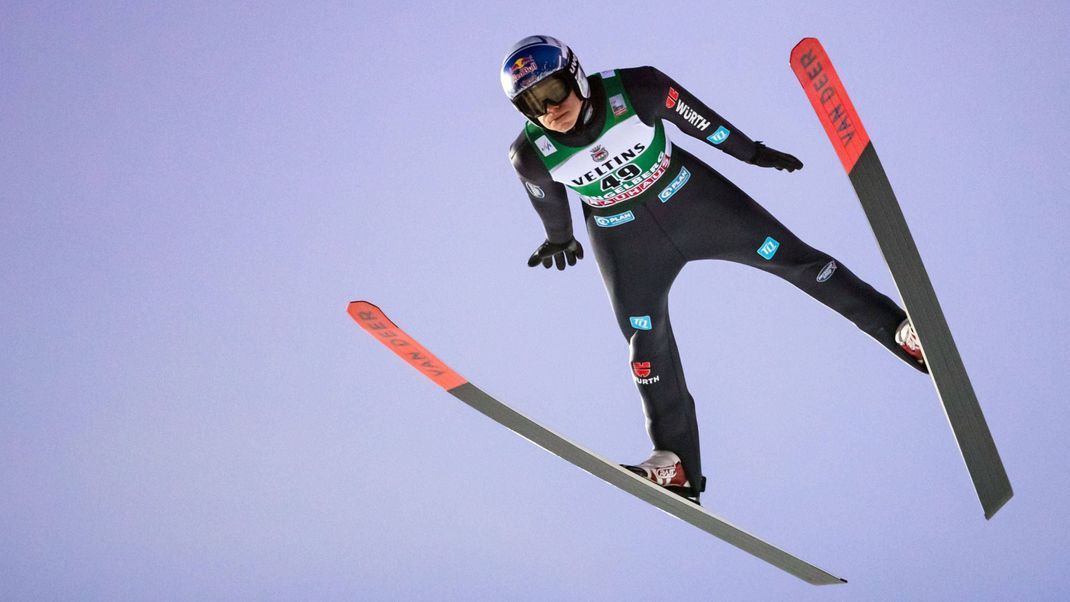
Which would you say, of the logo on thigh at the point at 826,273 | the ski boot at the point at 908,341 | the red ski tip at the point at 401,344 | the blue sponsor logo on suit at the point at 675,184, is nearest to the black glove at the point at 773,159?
the blue sponsor logo on suit at the point at 675,184

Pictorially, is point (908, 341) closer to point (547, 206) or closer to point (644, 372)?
point (644, 372)

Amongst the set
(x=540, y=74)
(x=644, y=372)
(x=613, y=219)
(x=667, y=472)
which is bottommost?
(x=667, y=472)

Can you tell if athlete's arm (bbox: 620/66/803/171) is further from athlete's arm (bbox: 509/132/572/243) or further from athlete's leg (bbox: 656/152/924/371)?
athlete's arm (bbox: 509/132/572/243)

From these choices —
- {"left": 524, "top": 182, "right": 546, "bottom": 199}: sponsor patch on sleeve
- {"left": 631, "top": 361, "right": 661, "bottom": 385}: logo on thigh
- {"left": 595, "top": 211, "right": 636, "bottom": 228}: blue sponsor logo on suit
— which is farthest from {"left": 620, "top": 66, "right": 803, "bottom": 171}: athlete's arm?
{"left": 631, "top": 361, "right": 661, "bottom": 385}: logo on thigh

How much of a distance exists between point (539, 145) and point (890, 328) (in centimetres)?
163

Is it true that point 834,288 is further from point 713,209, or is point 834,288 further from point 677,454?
point 677,454

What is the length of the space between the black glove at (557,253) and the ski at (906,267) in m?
1.50

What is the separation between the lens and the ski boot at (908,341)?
14.7ft

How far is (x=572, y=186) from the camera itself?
15.0ft

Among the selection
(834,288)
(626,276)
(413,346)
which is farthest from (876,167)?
(413,346)

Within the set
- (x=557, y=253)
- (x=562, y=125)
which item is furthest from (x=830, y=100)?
(x=557, y=253)

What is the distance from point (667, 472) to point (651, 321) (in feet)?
2.15

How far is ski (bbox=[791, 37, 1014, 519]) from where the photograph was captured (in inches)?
154

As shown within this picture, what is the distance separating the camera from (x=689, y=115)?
4492 millimetres
